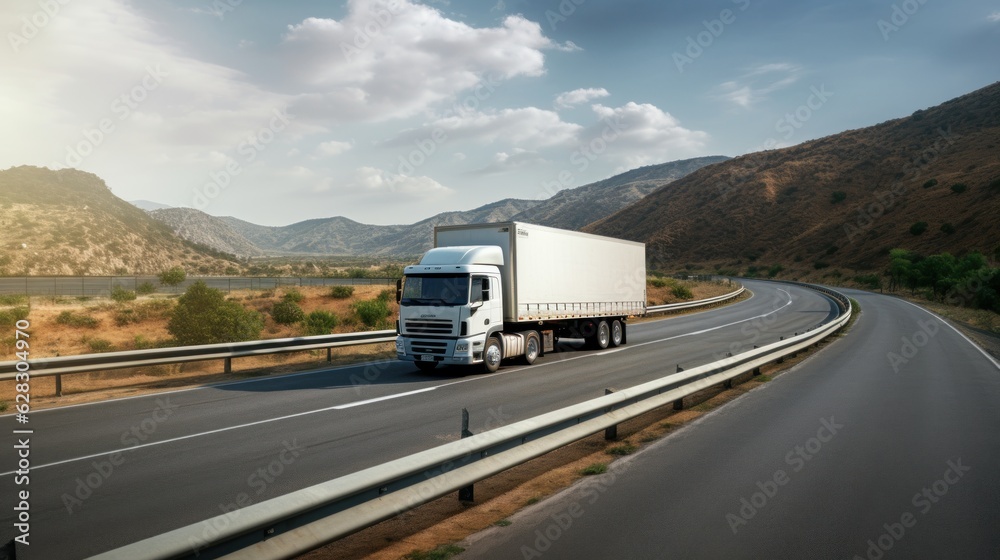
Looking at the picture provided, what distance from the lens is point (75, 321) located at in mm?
26484

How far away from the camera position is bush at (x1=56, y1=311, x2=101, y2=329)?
26375 millimetres

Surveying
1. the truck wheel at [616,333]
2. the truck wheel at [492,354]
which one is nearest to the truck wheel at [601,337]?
the truck wheel at [616,333]

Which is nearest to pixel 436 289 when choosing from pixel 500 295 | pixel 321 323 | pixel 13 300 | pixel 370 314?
pixel 500 295

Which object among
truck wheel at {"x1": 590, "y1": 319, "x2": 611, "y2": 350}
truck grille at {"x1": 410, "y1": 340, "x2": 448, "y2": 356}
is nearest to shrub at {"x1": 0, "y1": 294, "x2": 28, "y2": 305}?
truck grille at {"x1": 410, "y1": 340, "x2": 448, "y2": 356}

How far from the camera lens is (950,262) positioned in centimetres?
5584

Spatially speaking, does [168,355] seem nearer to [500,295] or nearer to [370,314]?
[500,295]

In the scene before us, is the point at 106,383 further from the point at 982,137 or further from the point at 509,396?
the point at 982,137

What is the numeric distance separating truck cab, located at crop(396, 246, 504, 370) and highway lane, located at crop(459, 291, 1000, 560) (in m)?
6.03

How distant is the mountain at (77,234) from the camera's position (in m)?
63.1

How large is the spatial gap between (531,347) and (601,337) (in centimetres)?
424

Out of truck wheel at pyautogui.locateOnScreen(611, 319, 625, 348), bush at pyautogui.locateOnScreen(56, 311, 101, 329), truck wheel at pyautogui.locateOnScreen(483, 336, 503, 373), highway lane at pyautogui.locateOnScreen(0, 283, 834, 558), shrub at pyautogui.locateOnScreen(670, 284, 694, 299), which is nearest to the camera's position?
highway lane at pyautogui.locateOnScreen(0, 283, 834, 558)

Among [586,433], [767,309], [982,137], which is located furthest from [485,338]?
[982,137]

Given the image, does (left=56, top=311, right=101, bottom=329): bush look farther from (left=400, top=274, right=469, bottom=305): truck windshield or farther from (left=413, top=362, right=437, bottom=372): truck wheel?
(left=400, top=274, right=469, bottom=305): truck windshield

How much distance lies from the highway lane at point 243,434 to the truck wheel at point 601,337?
3.19 meters
